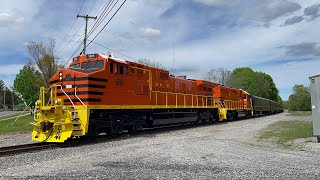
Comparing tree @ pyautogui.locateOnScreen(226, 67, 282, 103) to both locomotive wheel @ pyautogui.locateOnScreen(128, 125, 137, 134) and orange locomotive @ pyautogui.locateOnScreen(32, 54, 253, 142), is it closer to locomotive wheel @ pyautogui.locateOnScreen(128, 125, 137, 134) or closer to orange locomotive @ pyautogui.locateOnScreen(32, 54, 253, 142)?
orange locomotive @ pyautogui.locateOnScreen(32, 54, 253, 142)

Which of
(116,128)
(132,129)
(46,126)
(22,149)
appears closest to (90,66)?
(116,128)

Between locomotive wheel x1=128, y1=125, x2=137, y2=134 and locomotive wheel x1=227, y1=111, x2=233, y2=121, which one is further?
locomotive wheel x1=227, y1=111, x2=233, y2=121

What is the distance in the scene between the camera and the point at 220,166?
822 centimetres

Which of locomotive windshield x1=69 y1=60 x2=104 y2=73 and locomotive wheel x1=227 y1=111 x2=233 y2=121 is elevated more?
locomotive windshield x1=69 y1=60 x2=104 y2=73

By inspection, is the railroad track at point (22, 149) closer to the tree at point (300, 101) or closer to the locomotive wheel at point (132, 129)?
the locomotive wheel at point (132, 129)

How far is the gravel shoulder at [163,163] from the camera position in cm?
724

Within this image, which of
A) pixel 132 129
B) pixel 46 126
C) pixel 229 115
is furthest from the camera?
pixel 229 115

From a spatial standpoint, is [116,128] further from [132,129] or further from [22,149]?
[22,149]

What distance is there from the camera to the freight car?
42.8 feet

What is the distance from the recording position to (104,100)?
14227 millimetres

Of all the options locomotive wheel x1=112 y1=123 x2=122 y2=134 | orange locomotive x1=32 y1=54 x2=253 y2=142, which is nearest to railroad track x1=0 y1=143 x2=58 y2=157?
orange locomotive x1=32 y1=54 x2=253 y2=142

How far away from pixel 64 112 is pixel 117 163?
210 inches

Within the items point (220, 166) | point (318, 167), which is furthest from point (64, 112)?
point (318, 167)

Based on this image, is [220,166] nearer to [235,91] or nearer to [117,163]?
[117,163]
